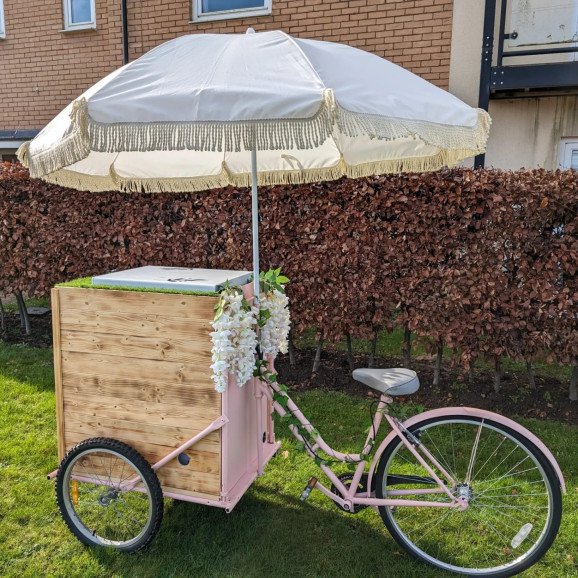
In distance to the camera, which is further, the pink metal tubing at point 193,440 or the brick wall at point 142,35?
the brick wall at point 142,35

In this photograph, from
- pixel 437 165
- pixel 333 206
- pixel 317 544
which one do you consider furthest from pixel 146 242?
pixel 317 544

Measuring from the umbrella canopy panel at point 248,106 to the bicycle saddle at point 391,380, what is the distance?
3.69 feet

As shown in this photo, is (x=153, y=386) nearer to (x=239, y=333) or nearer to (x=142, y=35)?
(x=239, y=333)

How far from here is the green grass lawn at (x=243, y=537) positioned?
2.74 m

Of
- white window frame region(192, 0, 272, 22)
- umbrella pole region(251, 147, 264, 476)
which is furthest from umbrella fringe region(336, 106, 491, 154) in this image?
white window frame region(192, 0, 272, 22)

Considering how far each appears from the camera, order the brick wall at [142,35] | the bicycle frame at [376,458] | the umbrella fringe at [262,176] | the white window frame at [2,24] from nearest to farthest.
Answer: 1. the bicycle frame at [376,458]
2. the umbrella fringe at [262,176]
3. the brick wall at [142,35]
4. the white window frame at [2,24]

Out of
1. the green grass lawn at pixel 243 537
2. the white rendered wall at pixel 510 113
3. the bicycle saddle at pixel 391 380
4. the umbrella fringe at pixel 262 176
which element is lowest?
the green grass lawn at pixel 243 537

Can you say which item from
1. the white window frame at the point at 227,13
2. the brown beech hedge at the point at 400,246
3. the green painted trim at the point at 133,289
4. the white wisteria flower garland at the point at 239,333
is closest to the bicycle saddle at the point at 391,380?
the white wisteria flower garland at the point at 239,333

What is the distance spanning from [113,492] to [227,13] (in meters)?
7.16

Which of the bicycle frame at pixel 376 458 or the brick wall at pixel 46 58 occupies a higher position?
the brick wall at pixel 46 58

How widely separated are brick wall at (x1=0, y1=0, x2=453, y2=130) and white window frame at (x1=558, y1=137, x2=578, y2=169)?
1669 millimetres

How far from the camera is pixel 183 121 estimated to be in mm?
2051

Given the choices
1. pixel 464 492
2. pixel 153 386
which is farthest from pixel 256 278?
pixel 464 492

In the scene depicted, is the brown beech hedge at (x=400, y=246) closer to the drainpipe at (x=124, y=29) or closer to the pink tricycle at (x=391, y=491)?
the pink tricycle at (x=391, y=491)
